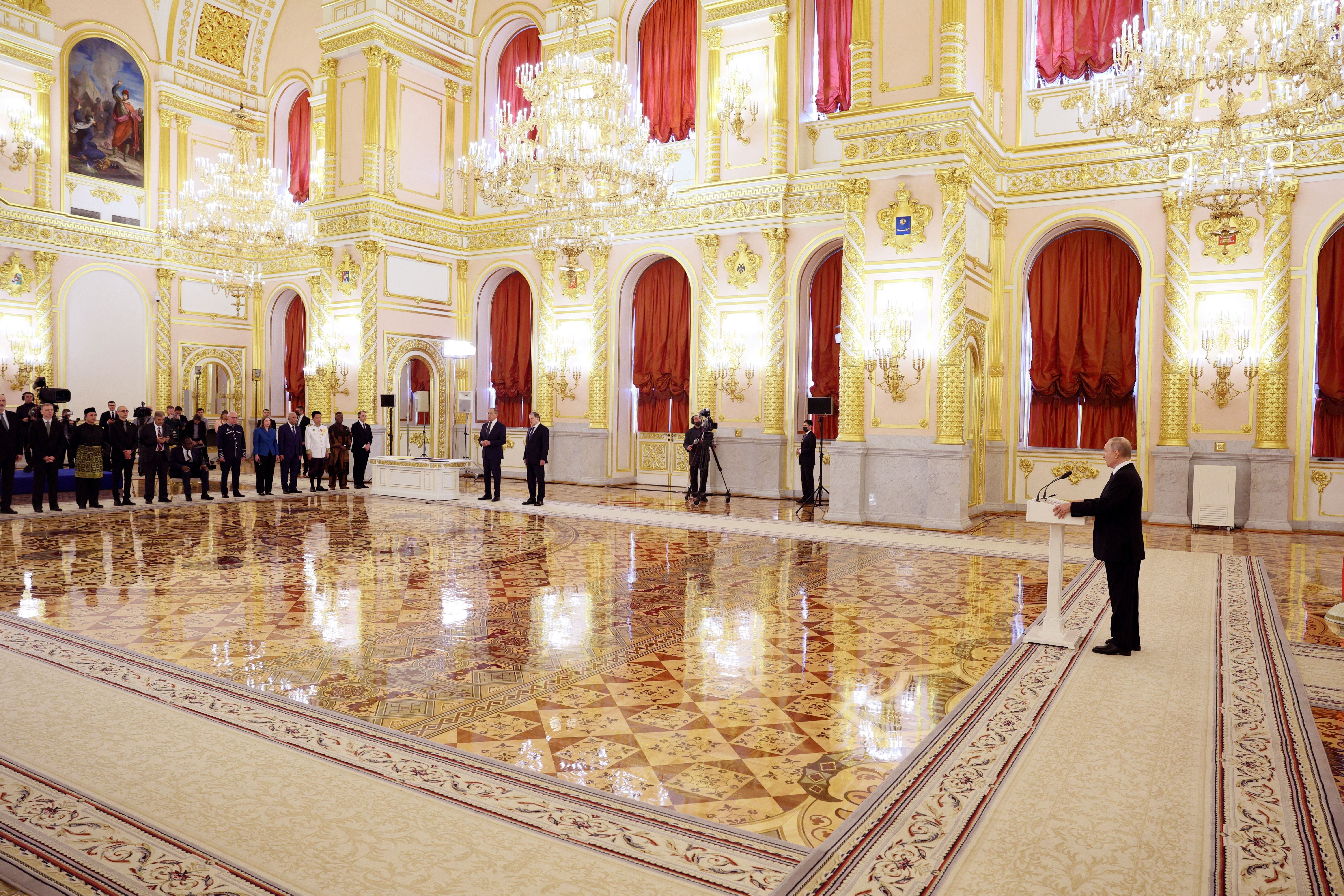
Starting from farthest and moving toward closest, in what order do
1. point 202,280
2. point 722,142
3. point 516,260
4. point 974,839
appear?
point 202,280 < point 516,260 < point 722,142 < point 974,839

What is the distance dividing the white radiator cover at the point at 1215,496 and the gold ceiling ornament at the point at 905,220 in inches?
191

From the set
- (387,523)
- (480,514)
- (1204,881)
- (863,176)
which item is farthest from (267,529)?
(1204,881)

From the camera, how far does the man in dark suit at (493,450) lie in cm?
1265

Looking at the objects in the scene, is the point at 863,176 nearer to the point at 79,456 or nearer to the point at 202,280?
the point at 79,456

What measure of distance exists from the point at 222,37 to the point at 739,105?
13.3 metres

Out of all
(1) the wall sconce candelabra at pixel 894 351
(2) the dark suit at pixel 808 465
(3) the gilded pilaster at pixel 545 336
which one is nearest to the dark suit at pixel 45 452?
(3) the gilded pilaster at pixel 545 336

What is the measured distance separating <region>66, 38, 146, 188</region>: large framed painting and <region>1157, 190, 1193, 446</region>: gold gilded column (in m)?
19.9

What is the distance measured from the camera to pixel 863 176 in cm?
1078

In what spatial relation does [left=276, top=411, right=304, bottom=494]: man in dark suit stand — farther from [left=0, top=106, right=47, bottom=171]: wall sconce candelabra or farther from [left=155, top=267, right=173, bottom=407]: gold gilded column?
[left=0, top=106, right=47, bottom=171]: wall sconce candelabra

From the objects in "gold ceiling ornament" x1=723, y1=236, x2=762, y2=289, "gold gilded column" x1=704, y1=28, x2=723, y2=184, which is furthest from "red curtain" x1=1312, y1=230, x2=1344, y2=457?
"gold gilded column" x1=704, y1=28, x2=723, y2=184

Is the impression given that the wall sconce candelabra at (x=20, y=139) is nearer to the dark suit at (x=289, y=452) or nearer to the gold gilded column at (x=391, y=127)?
the gold gilded column at (x=391, y=127)

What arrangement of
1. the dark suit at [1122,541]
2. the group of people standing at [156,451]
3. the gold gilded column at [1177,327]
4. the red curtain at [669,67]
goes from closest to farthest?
the dark suit at [1122,541]
the group of people standing at [156,451]
the gold gilded column at [1177,327]
the red curtain at [669,67]

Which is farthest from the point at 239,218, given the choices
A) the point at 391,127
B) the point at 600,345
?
the point at 600,345

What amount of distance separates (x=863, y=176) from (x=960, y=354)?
102 inches
